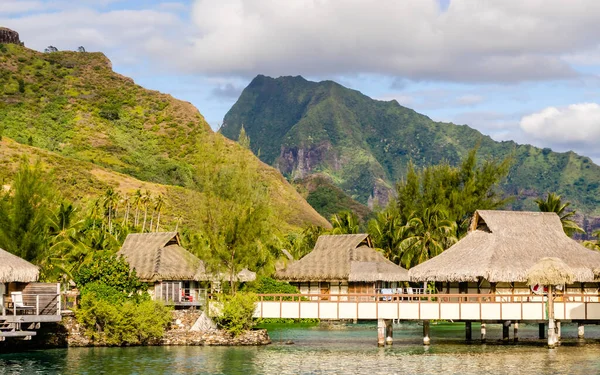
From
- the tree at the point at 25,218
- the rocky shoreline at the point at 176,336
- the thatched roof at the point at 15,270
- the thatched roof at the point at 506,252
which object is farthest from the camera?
the tree at the point at 25,218

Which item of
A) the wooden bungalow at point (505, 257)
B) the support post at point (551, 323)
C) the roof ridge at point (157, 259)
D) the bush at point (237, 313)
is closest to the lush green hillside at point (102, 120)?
the roof ridge at point (157, 259)

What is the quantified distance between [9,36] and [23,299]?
163 m

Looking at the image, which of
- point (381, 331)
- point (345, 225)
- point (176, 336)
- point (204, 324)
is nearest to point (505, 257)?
point (381, 331)

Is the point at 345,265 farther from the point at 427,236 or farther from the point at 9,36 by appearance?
the point at 9,36

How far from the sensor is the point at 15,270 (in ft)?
144

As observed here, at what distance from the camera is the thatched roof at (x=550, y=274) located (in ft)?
150

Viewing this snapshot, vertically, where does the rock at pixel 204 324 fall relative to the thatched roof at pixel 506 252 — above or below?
below

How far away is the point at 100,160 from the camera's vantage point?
143875mm

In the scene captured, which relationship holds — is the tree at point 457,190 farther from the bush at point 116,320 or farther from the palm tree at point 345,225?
the bush at point 116,320

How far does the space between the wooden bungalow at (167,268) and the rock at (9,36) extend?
481 ft

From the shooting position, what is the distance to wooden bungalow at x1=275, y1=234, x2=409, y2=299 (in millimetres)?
68250

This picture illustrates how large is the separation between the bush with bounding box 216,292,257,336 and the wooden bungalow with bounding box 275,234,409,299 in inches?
802

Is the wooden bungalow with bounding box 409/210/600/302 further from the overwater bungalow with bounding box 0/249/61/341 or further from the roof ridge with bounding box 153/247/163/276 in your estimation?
the overwater bungalow with bounding box 0/249/61/341

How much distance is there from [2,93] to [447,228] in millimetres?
117937
